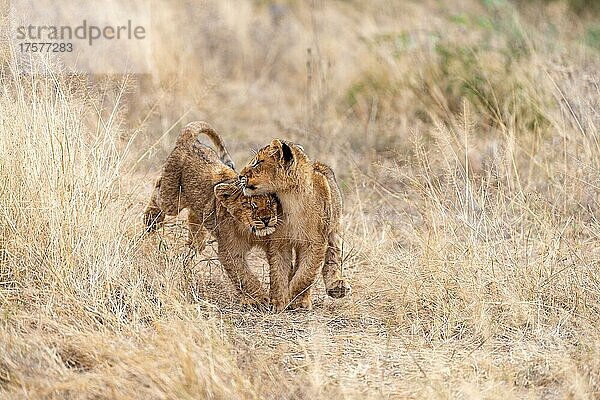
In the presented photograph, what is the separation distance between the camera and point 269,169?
5.14 meters

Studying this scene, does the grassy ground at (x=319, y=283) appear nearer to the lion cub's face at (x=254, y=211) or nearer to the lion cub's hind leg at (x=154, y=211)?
the lion cub's hind leg at (x=154, y=211)

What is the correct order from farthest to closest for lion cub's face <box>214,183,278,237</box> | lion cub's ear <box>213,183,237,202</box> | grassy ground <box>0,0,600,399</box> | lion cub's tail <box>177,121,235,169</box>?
lion cub's tail <box>177,121,235,169</box>
lion cub's ear <box>213,183,237,202</box>
lion cub's face <box>214,183,278,237</box>
grassy ground <box>0,0,600,399</box>

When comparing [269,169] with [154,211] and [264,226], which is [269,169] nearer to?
[264,226]

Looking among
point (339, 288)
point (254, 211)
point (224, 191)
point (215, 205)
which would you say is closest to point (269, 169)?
point (254, 211)

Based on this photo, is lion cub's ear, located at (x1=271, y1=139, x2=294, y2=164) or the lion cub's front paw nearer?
lion cub's ear, located at (x1=271, y1=139, x2=294, y2=164)

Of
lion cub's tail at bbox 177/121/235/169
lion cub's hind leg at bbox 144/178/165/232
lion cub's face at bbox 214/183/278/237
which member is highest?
lion cub's tail at bbox 177/121/235/169

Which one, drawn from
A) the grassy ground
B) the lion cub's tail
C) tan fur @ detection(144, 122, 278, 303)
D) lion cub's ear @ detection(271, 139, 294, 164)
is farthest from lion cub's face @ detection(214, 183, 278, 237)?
the lion cub's tail

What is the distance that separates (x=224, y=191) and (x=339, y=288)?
0.76m

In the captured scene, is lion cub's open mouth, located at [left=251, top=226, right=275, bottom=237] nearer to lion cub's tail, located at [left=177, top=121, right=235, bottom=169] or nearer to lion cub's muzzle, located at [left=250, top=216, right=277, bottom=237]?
lion cub's muzzle, located at [left=250, top=216, right=277, bottom=237]

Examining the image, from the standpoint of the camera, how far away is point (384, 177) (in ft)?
27.0

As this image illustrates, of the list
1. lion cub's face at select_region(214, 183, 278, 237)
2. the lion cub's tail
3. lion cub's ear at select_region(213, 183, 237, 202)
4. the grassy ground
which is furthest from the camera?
the lion cub's tail

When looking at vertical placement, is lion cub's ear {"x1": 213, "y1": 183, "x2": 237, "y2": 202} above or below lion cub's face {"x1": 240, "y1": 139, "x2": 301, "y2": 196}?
below

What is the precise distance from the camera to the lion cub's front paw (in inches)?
213

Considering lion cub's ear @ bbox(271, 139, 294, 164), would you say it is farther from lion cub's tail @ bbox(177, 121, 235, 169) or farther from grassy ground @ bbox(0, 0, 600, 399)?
lion cub's tail @ bbox(177, 121, 235, 169)
